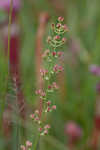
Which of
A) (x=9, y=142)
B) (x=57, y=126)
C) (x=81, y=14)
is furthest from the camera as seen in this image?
(x=81, y=14)

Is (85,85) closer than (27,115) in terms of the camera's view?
No

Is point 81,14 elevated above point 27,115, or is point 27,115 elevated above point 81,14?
point 81,14

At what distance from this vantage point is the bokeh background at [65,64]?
3.49ft

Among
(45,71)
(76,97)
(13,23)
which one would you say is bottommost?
(76,97)

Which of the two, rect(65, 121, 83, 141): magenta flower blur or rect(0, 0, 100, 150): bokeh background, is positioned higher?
rect(0, 0, 100, 150): bokeh background

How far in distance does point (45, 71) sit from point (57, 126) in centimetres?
72

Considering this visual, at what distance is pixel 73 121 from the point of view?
114 cm

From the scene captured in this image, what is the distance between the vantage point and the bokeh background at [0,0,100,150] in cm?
106

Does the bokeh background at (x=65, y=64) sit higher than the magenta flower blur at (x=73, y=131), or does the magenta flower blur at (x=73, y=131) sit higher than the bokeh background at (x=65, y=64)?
the bokeh background at (x=65, y=64)

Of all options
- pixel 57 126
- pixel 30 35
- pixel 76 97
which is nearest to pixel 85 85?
pixel 76 97

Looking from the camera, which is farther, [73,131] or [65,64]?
[65,64]

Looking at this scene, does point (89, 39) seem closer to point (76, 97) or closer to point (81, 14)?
point (81, 14)

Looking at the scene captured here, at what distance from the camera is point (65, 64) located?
4.78ft

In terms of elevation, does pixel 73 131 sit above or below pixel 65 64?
below
